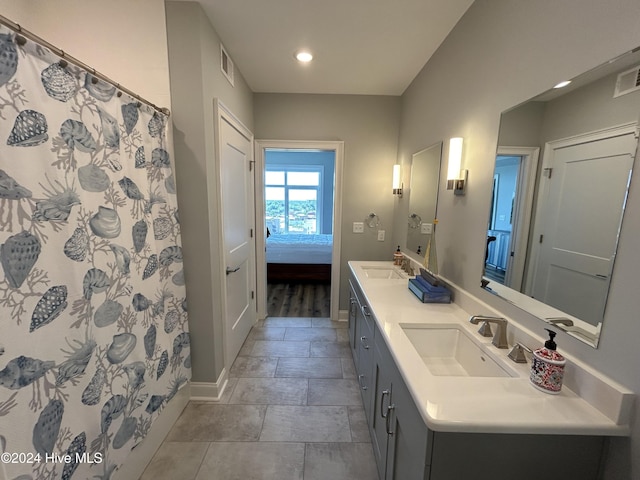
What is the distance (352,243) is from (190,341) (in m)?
1.95

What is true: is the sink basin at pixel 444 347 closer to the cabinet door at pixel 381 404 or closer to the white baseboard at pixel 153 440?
the cabinet door at pixel 381 404

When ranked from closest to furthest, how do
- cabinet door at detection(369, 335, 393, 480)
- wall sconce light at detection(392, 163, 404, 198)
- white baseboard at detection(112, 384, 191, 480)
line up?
cabinet door at detection(369, 335, 393, 480) < white baseboard at detection(112, 384, 191, 480) < wall sconce light at detection(392, 163, 404, 198)

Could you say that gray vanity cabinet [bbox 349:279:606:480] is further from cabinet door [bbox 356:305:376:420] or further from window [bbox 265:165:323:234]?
window [bbox 265:165:323:234]

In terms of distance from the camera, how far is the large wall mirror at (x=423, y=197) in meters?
2.06

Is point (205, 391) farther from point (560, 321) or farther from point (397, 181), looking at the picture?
point (397, 181)

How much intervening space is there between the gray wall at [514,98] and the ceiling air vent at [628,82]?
0.23 ft

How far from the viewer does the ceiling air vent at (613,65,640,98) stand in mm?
761

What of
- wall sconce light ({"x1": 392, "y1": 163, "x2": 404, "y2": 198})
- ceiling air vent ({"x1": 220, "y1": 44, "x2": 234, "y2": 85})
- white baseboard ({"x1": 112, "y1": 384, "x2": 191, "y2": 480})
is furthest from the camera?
wall sconce light ({"x1": 392, "y1": 163, "x2": 404, "y2": 198})

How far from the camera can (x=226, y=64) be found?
6.78 feet

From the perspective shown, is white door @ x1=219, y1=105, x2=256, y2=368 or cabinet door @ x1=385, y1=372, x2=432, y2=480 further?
white door @ x1=219, y1=105, x2=256, y2=368

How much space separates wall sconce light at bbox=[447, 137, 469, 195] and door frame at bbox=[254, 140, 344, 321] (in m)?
1.48

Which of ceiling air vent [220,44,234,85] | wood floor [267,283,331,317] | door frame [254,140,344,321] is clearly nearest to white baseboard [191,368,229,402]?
door frame [254,140,344,321]

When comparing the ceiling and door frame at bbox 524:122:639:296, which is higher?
the ceiling

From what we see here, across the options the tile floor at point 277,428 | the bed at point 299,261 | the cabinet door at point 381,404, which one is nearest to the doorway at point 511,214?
the cabinet door at point 381,404
